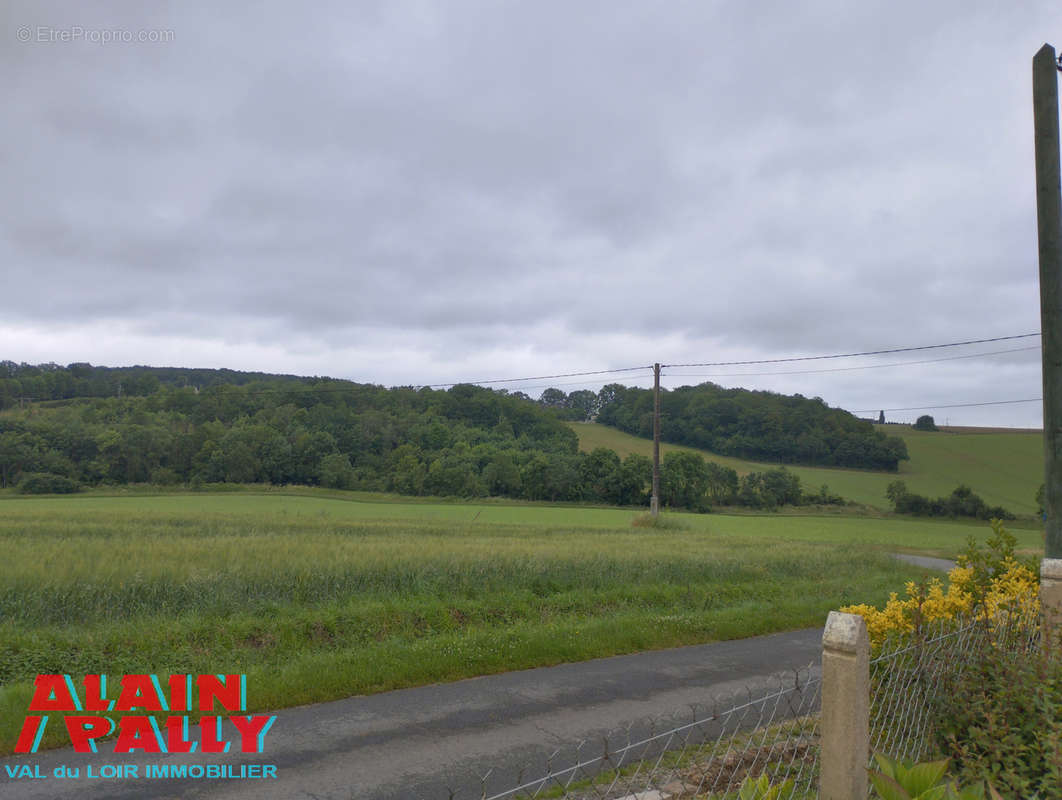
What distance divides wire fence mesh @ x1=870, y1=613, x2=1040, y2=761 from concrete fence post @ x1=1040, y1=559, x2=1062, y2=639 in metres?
0.29

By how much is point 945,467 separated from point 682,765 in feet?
200

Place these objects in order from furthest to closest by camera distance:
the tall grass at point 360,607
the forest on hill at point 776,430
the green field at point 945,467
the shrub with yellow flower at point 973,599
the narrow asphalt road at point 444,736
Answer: the forest on hill at point 776,430
the green field at point 945,467
the tall grass at point 360,607
the shrub with yellow flower at point 973,599
the narrow asphalt road at point 444,736

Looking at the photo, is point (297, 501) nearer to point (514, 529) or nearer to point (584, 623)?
point (514, 529)

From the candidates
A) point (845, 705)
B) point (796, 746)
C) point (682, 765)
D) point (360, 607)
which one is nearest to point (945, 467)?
point (360, 607)

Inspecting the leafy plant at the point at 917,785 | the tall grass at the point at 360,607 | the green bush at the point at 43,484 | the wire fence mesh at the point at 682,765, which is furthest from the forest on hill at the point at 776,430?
the leafy plant at the point at 917,785

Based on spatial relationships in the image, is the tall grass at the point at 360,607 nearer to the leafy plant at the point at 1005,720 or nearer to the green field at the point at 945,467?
the leafy plant at the point at 1005,720

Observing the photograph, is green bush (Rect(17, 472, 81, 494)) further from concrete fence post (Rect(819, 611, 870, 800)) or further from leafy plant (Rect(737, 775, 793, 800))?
concrete fence post (Rect(819, 611, 870, 800))

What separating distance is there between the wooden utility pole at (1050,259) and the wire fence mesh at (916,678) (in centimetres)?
266

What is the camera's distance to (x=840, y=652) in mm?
3293

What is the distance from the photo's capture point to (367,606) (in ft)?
34.4

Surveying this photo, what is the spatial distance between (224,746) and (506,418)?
197ft

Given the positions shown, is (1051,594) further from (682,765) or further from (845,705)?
(845,705)

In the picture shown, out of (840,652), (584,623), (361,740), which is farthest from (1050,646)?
(584,623)

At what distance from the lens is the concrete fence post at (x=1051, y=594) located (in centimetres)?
511
